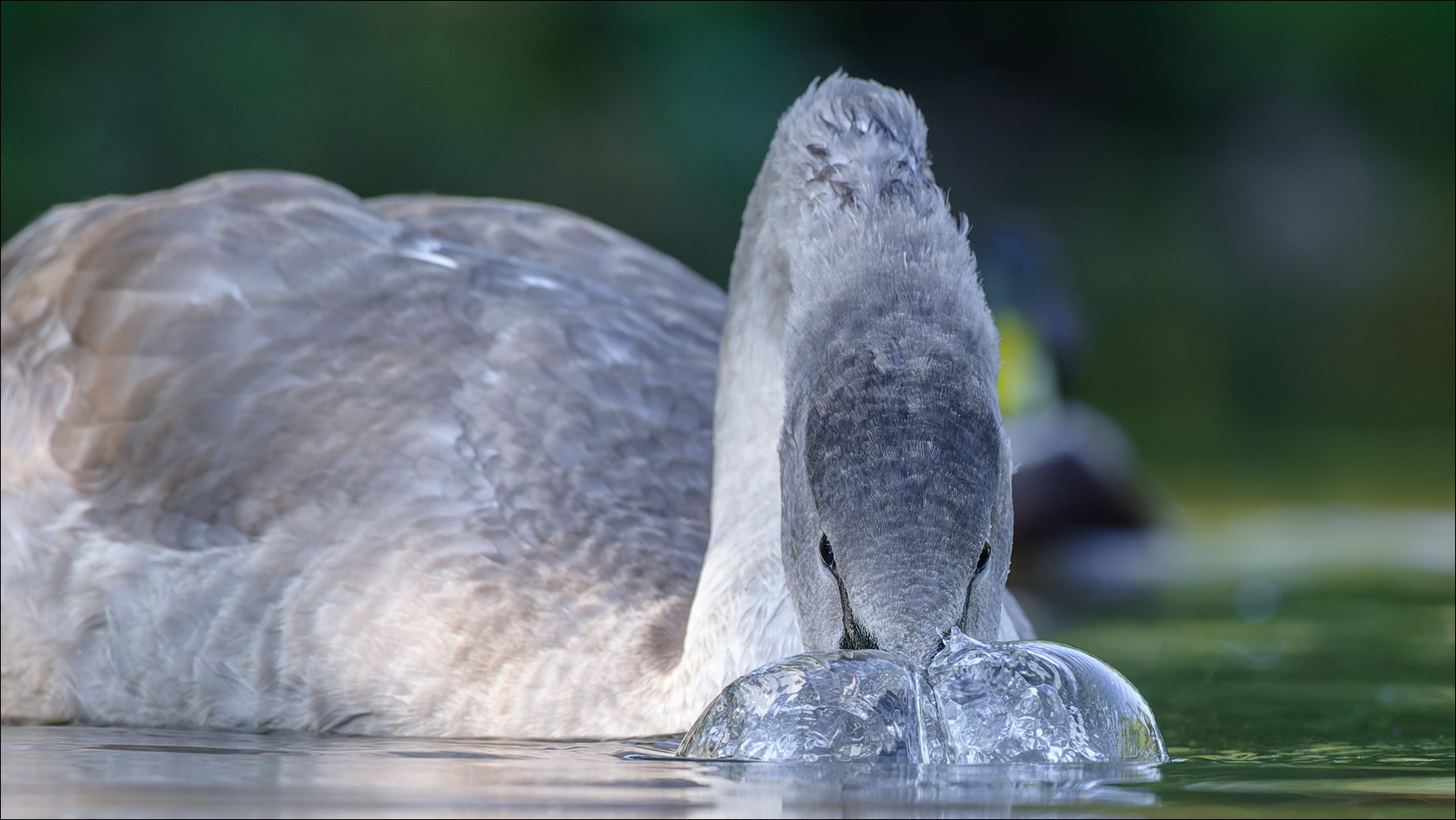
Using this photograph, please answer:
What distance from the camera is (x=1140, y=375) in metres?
22.0

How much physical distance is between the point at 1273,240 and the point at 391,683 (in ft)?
67.8

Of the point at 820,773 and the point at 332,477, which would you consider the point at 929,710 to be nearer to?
the point at 820,773

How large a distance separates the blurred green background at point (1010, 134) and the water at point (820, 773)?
1145 cm

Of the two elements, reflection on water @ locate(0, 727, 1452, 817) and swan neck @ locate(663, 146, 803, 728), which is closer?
reflection on water @ locate(0, 727, 1452, 817)

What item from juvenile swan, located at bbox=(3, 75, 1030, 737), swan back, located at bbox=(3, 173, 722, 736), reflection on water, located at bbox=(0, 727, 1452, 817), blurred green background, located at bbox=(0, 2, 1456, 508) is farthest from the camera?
blurred green background, located at bbox=(0, 2, 1456, 508)

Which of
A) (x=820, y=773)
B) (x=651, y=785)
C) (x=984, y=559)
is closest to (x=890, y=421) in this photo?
(x=984, y=559)

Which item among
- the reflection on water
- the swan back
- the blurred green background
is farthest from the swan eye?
the blurred green background

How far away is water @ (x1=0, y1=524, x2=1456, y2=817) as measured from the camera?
3465 mm

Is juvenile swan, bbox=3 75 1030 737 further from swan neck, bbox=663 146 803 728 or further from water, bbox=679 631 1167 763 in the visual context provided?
water, bbox=679 631 1167 763

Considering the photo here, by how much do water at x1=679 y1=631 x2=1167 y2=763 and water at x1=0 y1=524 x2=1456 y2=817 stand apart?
0.15 ft

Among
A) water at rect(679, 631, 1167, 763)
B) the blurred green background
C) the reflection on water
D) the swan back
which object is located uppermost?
the blurred green background

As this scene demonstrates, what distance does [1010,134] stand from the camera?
2525 cm

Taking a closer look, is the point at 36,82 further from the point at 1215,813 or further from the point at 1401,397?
the point at 1215,813

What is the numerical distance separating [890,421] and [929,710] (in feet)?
1.75
